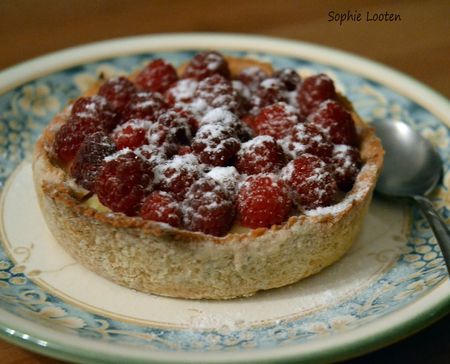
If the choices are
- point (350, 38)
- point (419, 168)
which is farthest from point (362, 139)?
point (350, 38)

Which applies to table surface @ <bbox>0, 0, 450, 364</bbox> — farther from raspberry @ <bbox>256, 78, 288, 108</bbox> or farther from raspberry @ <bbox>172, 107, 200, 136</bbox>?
raspberry @ <bbox>172, 107, 200, 136</bbox>

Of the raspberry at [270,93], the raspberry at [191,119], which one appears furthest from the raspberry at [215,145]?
the raspberry at [270,93]

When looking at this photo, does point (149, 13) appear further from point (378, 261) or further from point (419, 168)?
point (378, 261)

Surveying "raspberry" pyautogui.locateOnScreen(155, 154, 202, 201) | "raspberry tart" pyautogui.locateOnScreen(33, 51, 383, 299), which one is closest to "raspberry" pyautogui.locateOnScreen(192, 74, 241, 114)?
"raspberry tart" pyautogui.locateOnScreen(33, 51, 383, 299)

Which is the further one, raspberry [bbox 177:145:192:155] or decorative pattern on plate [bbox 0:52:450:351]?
raspberry [bbox 177:145:192:155]

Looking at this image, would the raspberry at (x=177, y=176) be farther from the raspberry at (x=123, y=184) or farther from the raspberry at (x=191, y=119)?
the raspberry at (x=191, y=119)

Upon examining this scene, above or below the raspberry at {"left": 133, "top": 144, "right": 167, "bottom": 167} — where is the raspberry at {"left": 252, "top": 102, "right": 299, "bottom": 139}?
above

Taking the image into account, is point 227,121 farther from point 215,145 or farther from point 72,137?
point 72,137

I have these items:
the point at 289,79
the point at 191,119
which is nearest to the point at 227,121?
the point at 191,119
